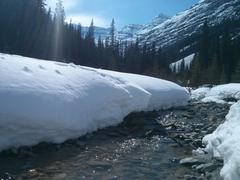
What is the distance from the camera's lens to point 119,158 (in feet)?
36.4

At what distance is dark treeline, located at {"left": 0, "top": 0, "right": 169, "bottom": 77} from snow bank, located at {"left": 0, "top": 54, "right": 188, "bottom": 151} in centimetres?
4147

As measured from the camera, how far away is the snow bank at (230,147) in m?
7.58

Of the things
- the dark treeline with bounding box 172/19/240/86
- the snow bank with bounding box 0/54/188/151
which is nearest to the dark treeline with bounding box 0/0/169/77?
the dark treeline with bounding box 172/19/240/86

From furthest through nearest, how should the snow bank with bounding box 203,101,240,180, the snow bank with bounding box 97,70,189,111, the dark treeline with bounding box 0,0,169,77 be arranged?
1. the dark treeline with bounding box 0,0,169,77
2. the snow bank with bounding box 97,70,189,111
3. the snow bank with bounding box 203,101,240,180

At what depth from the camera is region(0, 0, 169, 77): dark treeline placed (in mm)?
58188

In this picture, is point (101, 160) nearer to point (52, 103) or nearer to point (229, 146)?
point (52, 103)

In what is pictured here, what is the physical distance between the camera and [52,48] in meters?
64.6

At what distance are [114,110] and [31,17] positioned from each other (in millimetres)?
50167

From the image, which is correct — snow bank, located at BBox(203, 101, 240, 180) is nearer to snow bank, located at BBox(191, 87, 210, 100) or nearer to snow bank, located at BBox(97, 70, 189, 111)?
snow bank, located at BBox(97, 70, 189, 111)

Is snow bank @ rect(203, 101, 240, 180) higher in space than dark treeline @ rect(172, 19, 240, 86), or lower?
lower

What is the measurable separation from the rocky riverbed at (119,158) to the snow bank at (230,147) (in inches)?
15.2

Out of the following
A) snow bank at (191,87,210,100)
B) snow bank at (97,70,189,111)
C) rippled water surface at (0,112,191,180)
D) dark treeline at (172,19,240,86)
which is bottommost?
rippled water surface at (0,112,191,180)

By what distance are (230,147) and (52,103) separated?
554 centimetres

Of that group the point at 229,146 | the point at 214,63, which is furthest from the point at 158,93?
the point at 214,63
